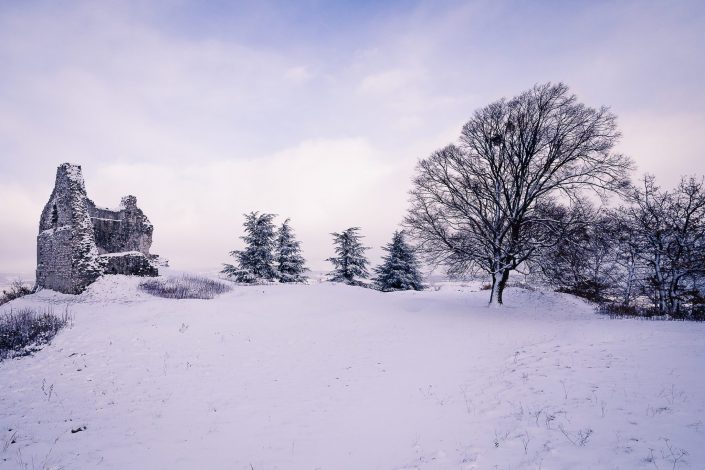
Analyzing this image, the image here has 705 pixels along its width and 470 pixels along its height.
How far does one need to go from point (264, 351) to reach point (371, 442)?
5.86 m

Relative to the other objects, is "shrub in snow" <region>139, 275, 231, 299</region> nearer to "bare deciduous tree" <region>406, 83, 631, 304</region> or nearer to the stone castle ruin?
the stone castle ruin

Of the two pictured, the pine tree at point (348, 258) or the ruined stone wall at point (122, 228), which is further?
the pine tree at point (348, 258)

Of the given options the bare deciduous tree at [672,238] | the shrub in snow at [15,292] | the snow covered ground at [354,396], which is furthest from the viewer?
the shrub in snow at [15,292]

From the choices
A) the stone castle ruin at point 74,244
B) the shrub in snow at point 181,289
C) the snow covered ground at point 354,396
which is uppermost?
the stone castle ruin at point 74,244

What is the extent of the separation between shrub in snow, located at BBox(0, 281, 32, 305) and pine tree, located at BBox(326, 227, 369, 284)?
2164cm

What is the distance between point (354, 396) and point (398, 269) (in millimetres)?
21865

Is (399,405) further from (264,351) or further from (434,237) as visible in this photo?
(434,237)

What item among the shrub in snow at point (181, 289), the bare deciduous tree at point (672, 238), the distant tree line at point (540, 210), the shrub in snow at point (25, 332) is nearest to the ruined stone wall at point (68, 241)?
the shrub in snow at point (181, 289)

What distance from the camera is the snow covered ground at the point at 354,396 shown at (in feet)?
14.2

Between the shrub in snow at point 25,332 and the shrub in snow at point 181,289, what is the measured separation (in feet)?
17.7

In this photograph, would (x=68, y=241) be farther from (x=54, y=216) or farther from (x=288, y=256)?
(x=288, y=256)

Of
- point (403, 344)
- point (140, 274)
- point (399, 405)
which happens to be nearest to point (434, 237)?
point (403, 344)

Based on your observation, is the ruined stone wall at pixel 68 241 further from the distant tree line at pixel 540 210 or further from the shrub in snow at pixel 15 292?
the distant tree line at pixel 540 210

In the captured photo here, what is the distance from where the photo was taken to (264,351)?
10219 mm
